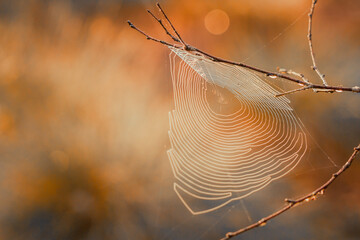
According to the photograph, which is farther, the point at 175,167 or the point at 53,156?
the point at 53,156

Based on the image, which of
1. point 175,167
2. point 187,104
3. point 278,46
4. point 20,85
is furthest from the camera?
point 20,85

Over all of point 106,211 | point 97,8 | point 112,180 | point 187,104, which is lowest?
point 106,211

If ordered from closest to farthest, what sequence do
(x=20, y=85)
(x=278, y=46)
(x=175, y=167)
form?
(x=278, y=46), (x=175, y=167), (x=20, y=85)

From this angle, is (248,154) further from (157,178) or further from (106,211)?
(106,211)

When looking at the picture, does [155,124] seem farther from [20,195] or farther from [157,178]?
[20,195]

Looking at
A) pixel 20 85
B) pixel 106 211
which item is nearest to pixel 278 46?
pixel 106 211

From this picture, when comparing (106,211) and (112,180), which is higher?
(112,180)
